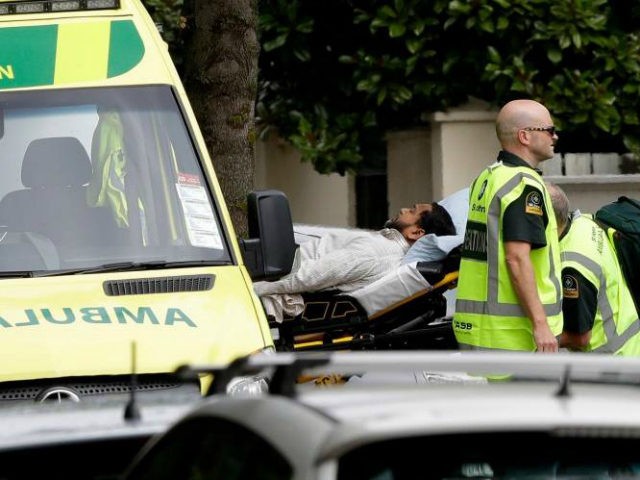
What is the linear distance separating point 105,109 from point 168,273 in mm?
957

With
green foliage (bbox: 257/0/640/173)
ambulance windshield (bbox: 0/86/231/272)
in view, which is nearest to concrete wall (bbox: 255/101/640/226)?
green foliage (bbox: 257/0/640/173)

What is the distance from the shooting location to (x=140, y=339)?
603cm

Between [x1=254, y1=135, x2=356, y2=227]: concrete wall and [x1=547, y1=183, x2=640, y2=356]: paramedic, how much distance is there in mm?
7974

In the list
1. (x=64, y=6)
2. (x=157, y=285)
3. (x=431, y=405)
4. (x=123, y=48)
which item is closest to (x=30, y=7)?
(x=64, y=6)

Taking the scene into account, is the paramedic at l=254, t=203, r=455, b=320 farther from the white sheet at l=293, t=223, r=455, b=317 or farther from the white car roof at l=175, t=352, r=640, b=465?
the white car roof at l=175, t=352, r=640, b=465

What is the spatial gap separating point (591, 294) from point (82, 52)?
2408 mm

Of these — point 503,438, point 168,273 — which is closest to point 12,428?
point 503,438

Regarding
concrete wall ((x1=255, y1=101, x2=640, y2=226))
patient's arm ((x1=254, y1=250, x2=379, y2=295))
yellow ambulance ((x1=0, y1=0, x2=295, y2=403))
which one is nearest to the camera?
yellow ambulance ((x1=0, y1=0, x2=295, y2=403))

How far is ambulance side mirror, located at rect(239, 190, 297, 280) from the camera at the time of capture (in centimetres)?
688

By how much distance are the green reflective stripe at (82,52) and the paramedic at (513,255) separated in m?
1.70

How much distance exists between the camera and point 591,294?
23.2ft

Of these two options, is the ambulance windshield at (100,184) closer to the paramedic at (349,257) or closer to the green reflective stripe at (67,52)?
the green reflective stripe at (67,52)

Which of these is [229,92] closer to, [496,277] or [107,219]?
[107,219]

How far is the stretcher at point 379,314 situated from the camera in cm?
902
